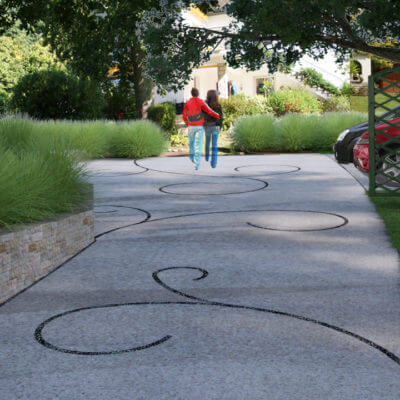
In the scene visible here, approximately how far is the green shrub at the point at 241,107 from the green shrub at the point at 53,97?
6.33 meters

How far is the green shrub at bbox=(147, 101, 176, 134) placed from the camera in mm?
21817

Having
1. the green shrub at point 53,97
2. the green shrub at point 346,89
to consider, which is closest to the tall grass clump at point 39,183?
the green shrub at point 53,97

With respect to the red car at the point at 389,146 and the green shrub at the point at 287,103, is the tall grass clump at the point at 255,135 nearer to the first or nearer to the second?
the green shrub at the point at 287,103

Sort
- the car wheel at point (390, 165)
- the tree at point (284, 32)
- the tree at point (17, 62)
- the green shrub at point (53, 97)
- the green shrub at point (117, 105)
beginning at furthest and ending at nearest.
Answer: the tree at point (17, 62), the green shrub at point (117, 105), the green shrub at point (53, 97), the car wheel at point (390, 165), the tree at point (284, 32)

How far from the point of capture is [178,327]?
3.67 m

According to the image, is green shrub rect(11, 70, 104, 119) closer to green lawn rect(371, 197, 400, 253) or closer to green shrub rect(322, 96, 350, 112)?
green shrub rect(322, 96, 350, 112)

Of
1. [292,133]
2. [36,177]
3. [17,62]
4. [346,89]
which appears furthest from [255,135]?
[346,89]

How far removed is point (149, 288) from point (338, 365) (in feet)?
6.07

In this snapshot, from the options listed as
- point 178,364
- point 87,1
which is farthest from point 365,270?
point 87,1

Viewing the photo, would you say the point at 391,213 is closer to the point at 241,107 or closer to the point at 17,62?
the point at 241,107

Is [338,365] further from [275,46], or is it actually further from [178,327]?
[275,46]

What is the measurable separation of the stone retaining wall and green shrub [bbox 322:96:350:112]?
2304cm

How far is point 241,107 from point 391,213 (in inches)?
668

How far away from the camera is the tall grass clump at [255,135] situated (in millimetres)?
17016
